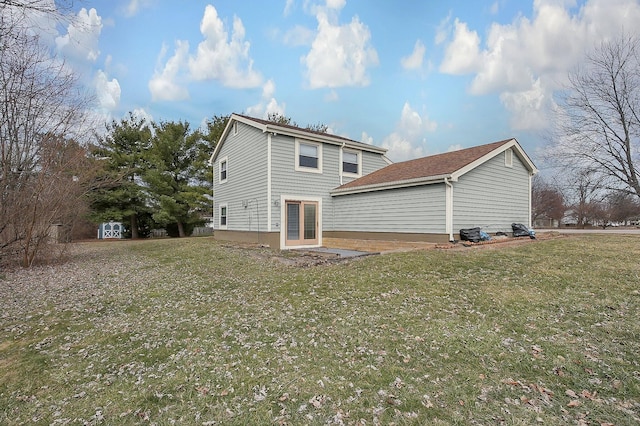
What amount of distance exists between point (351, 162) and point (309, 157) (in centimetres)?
280

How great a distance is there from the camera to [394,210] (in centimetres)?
1296

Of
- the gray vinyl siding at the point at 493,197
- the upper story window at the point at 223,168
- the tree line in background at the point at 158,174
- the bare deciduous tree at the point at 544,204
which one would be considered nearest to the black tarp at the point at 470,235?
the gray vinyl siding at the point at 493,197

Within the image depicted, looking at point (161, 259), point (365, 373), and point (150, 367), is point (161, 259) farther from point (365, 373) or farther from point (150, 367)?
point (365, 373)

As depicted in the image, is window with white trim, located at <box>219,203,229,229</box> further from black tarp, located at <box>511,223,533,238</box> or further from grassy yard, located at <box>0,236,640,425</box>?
black tarp, located at <box>511,223,533,238</box>

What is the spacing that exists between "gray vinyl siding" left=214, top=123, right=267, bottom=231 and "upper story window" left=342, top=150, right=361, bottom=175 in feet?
14.9

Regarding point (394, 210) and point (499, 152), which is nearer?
point (394, 210)

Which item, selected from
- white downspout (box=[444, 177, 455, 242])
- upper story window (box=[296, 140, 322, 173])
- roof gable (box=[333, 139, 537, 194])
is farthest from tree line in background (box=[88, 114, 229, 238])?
white downspout (box=[444, 177, 455, 242])

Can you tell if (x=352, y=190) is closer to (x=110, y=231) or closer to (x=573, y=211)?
(x=110, y=231)

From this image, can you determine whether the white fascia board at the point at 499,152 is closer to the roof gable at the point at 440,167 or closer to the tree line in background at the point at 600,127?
the roof gable at the point at 440,167

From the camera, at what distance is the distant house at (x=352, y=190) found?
11883 mm

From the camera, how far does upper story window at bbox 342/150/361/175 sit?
1659cm

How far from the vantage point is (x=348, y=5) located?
14156 mm

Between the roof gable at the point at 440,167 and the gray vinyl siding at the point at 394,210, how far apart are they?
37 centimetres

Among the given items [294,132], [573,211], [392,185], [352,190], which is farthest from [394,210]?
[573,211]
